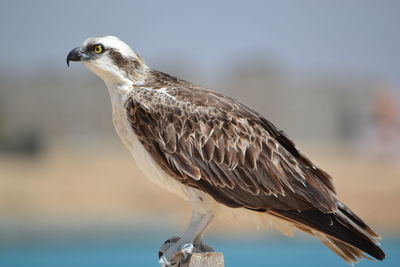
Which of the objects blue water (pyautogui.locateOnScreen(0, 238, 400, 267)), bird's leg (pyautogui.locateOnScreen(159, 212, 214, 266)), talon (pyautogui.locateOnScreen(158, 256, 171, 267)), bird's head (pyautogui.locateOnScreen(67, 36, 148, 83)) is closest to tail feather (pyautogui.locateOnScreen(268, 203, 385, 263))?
bird's leg (pyautogui.locateOnScreen(159, 212, 214, 266))

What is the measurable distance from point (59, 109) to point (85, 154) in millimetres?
18471

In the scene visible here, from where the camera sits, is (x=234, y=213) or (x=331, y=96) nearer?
(x=234, y=213)

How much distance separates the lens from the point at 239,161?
5.49 meters

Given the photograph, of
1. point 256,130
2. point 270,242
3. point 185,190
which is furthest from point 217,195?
point 270,242

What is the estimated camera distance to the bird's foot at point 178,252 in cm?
504

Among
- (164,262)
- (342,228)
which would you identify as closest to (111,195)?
(164,262)

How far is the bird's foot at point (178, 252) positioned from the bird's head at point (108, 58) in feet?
4.61

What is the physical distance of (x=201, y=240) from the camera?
17.6ft

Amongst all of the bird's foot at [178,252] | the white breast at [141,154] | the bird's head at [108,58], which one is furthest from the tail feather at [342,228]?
the bird's head at [108,58]

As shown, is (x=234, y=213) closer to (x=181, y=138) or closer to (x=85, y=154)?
(x=181, y=138)

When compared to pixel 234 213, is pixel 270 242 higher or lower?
lower

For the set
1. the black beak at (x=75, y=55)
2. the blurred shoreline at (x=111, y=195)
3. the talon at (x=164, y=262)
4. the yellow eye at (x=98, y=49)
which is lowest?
the blurred shoreline at (x=111, y=195)

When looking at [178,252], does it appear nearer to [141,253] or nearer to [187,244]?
[187,244]

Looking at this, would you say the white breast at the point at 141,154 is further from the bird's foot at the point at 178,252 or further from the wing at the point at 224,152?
the bird's foot at the point at 178,252
